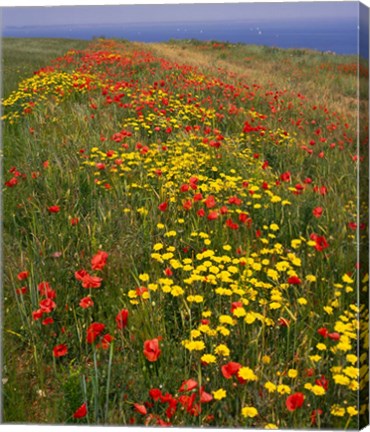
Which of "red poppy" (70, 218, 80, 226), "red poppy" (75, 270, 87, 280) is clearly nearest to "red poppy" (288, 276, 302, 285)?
"red poppy" (75, 270, 87, 280)

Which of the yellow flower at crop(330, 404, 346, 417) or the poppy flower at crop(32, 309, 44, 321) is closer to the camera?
the yellow flower at crop(330, 404, 346, 417)

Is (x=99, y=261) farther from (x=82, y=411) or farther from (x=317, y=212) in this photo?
(x=317, y=212)

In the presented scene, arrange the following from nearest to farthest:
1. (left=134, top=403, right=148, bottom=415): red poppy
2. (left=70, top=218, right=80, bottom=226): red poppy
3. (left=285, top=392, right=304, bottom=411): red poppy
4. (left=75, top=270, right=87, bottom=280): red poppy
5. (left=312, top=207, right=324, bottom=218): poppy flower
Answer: (left=285, top=392, right=304, bottom=411): red poppy < (left=134, top=403, right=148, bottom=415): red poppy < (left=312, top=207, right=324, bottom=218): poppy flower < (left=75, top=270, right=87, bottom=280): red poppy < (left=70, top=218, right=80, bottom=226): red poppy

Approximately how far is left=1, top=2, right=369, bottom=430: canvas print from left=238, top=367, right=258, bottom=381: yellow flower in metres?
0.02

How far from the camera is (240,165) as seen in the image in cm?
365

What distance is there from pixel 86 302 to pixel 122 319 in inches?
7.9

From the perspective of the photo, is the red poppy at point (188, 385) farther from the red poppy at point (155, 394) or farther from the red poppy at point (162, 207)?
the red poppy at point (162, 207)

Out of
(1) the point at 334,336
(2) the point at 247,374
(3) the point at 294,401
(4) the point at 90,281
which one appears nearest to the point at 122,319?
(4) the point at 90,281

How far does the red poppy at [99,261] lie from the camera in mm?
3529

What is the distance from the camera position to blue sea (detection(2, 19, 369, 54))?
336 cm

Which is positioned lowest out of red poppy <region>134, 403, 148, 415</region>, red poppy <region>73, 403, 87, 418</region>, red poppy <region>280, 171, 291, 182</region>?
red poppy <region>73, 403, 87, 418</region>

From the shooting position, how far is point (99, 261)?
354 cm

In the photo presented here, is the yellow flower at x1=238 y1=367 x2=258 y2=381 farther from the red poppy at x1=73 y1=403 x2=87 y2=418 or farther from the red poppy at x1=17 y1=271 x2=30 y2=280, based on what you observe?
the red poppy at x1=17 y1=271 x2=30 y2=280

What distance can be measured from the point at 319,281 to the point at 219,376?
25.1 inches
